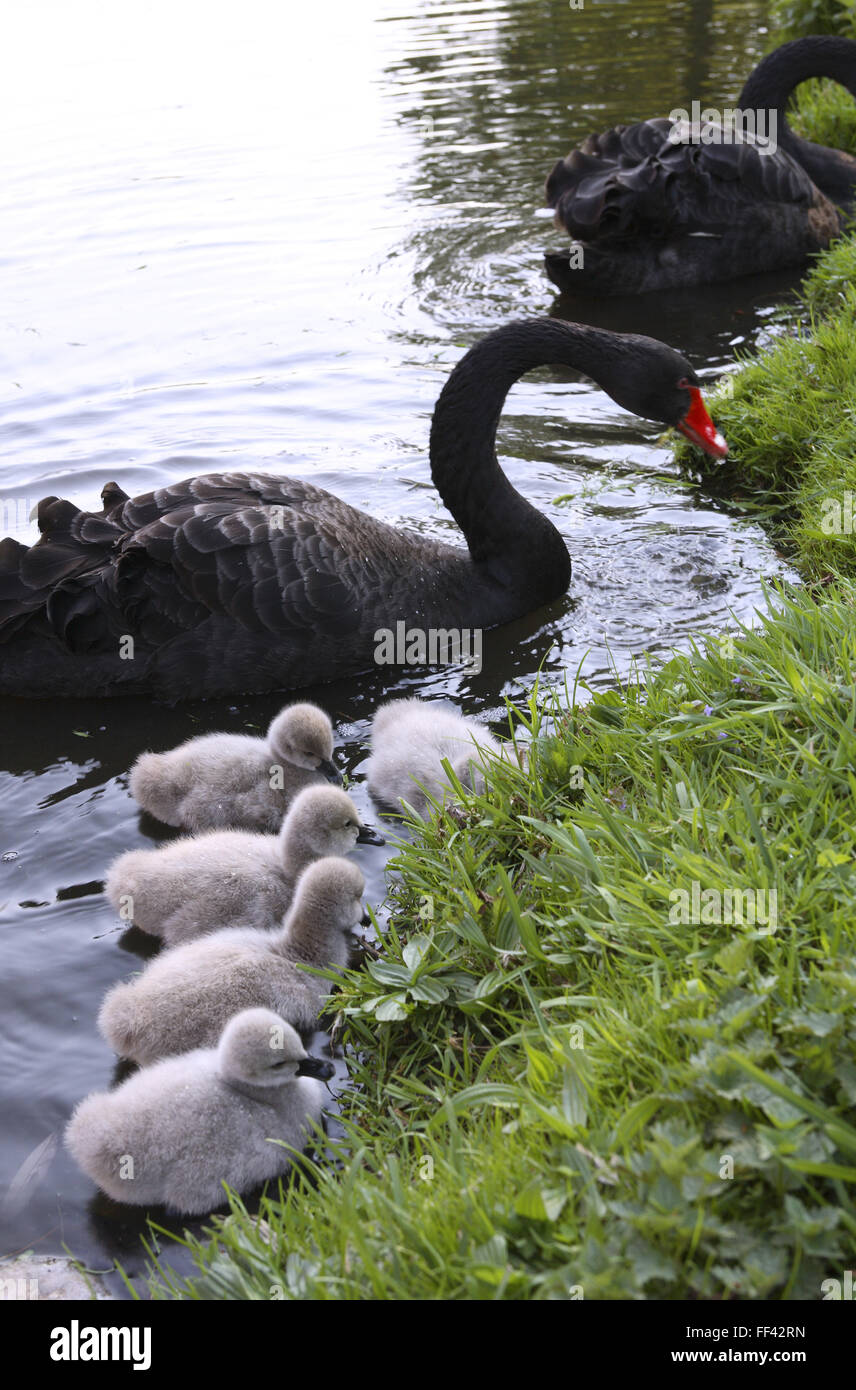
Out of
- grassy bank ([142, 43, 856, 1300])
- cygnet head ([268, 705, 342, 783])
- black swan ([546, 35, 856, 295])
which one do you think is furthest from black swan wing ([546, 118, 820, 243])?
cygnet head ([268, 705, 342, 783])

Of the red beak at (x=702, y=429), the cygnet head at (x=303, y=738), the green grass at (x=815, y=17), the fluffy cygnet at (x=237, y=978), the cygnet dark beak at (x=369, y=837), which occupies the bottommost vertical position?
the cygnet dark beak at (x=369, y=837)

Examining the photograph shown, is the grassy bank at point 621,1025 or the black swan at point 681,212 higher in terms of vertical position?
the black swan at point 681,212

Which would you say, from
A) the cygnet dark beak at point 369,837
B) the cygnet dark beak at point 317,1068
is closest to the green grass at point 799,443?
the cygnet dark beak at point 369,837

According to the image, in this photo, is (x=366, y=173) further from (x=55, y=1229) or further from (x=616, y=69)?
(x=55, y=1229)

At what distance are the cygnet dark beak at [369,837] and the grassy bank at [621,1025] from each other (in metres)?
0.35

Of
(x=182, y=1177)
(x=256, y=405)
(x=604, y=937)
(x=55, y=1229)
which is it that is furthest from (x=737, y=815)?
(x=256, y=405)

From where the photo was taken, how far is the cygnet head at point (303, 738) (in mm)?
4094

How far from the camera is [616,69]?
14.3 metres

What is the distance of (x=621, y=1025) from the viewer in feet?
8.16

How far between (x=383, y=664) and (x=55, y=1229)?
2669 millimetres

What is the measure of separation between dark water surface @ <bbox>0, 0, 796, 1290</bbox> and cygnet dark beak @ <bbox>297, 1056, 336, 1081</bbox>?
0.52 m

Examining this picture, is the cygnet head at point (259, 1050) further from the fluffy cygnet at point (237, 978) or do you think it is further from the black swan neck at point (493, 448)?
the black swan neck at point (493, 448)

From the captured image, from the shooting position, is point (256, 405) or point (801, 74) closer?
point (256, 405)

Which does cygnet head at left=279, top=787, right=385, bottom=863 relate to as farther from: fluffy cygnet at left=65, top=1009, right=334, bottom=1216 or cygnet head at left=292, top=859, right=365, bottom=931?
fluffy cygnet at left=65, top=1009, right=334, bottom=1216
